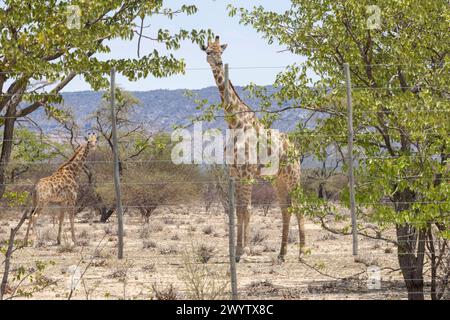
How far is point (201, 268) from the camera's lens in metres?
12.4

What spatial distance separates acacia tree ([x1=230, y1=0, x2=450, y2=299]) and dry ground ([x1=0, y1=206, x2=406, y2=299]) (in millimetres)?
833

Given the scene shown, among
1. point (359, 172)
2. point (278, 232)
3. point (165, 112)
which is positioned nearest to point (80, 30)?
point (359, 172)

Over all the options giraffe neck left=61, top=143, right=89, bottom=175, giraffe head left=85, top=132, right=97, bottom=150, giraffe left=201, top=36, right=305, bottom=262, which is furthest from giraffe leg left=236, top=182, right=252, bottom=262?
giraffe neck left=61, top=143, right=89, bottom=175

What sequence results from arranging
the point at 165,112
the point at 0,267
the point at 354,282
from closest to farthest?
the point at 354,282 < the point at 0,267 < the point at 165,112

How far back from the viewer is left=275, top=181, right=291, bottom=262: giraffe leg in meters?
13.6

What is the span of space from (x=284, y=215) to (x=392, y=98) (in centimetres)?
565

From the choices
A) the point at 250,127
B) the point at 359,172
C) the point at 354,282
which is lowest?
the point at 354,282

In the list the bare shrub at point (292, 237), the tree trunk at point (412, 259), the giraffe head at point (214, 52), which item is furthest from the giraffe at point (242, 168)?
the bare shrub at point (292, 237)

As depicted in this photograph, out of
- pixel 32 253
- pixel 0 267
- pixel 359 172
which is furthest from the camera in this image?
pixel 32 253

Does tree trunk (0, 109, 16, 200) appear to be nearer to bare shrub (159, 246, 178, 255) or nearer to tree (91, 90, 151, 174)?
tree (91, 90, 151, 174)

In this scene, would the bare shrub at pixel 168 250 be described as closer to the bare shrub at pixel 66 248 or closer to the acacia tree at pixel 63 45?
the bare shrub at pixel 66 248

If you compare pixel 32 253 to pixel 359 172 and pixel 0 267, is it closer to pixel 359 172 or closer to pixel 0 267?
pixel 0 267

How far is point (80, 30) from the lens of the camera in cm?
917
